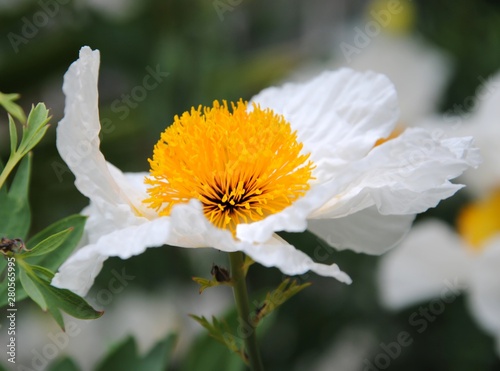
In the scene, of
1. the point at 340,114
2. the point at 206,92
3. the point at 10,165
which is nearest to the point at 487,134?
the point at 340,114

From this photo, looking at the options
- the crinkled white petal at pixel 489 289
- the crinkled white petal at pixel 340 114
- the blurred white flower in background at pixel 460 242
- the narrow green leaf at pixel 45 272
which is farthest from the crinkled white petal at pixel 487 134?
the narrow green leaf at pixel 45 272

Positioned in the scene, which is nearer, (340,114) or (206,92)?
(340,114)

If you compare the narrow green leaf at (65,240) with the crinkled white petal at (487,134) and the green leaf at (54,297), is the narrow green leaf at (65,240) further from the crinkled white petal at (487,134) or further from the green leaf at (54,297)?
the crinkled white petal at (487,134)

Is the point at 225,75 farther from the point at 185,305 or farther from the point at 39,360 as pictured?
the point at 39,360

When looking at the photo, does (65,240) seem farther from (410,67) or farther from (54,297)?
(410,67)

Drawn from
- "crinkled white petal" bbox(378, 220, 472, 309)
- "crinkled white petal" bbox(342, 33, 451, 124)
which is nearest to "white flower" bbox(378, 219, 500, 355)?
"crinkled white petal" bbox(378, 220, 472, 309)

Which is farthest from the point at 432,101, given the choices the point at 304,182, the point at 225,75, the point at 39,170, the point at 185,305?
the point at 304,182
